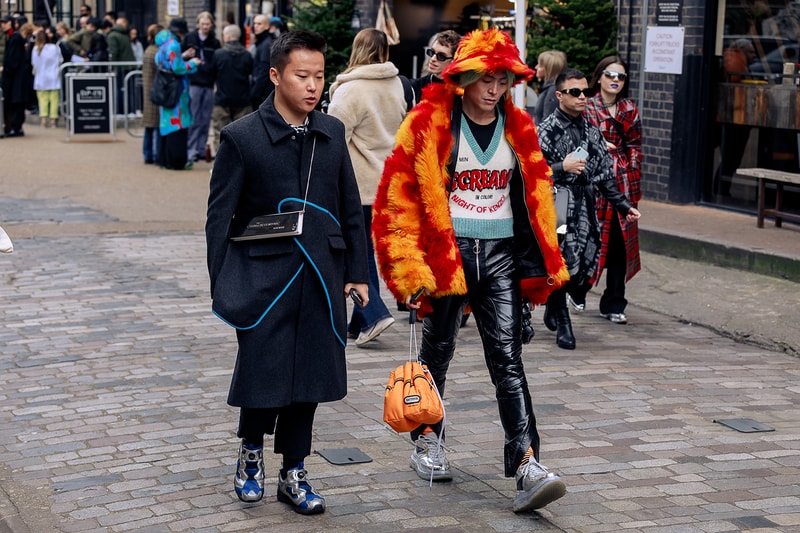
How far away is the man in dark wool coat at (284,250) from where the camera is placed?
4.82 meters

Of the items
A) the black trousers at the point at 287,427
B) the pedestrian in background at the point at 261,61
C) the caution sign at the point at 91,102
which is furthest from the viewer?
the caution sign at the point at 91,102

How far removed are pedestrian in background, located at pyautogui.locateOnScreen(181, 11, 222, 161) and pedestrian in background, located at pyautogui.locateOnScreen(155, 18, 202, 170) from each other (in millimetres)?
235

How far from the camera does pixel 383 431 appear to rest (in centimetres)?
620

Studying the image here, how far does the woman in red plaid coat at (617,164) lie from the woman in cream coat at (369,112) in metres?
1.42

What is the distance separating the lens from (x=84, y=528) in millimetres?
4875

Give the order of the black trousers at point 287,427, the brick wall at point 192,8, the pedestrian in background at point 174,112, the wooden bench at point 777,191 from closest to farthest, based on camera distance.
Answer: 1. the black trousers at point 287,427
2. the wooden bench at point 777,191
3. the pedestrian in background at point 174,112
4. the brick wall at point 192,8

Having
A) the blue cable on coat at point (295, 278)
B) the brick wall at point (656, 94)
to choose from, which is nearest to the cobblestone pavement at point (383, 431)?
the blue cable on coat at point (295, 278)

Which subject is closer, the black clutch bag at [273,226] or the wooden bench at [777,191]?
the black clutch bag at [273,226]

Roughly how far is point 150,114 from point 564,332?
409 inches

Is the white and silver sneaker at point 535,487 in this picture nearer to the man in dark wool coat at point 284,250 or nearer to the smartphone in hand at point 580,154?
the man in dark wool coat at point 284,250

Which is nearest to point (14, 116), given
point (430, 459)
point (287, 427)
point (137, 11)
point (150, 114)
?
point (150, 114)

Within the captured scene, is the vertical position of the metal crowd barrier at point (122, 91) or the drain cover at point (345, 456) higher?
the metal crowd barrier at point (122, 91)

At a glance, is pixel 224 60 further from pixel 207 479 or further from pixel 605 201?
pixel 207 479

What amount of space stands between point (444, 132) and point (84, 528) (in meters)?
2.12
